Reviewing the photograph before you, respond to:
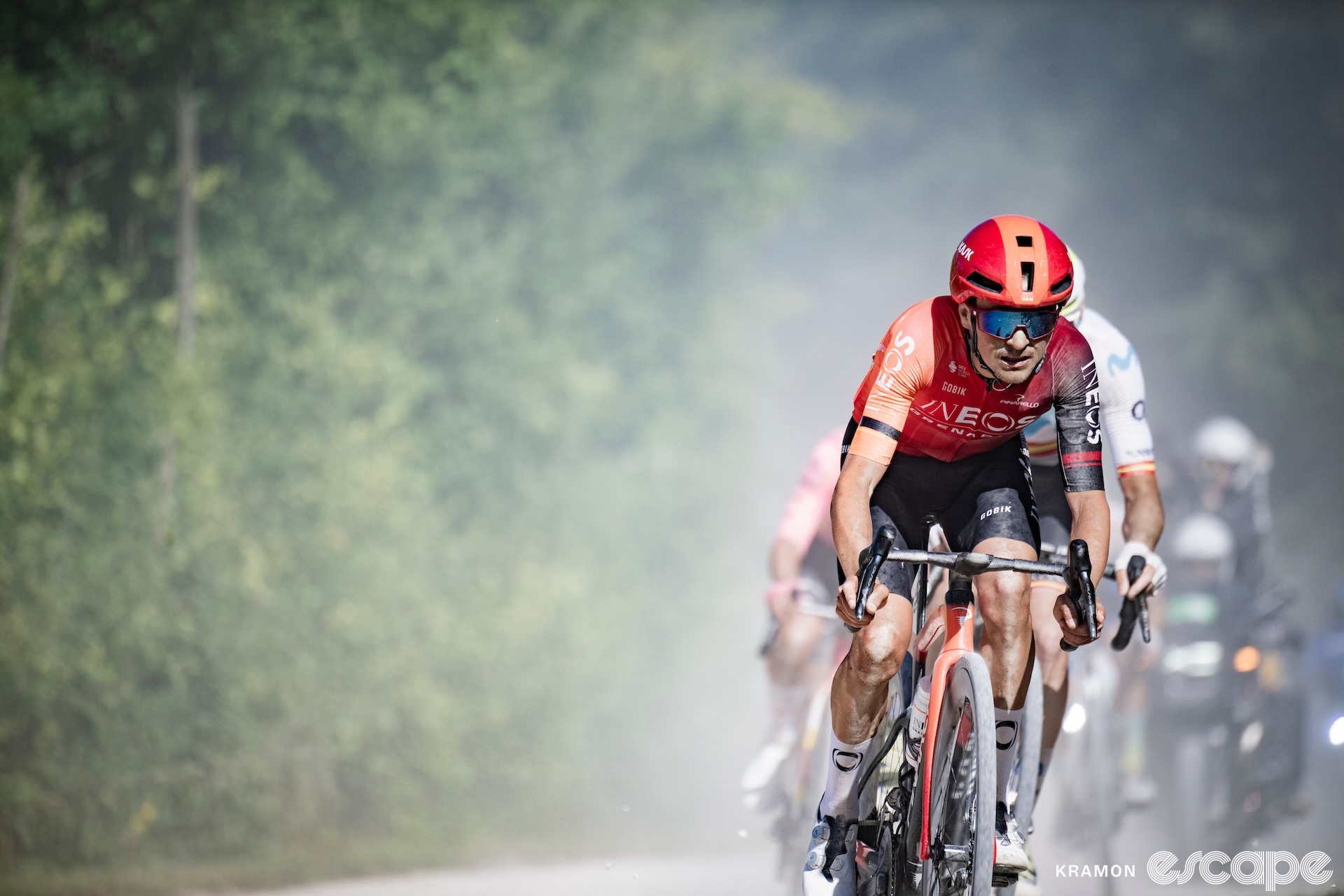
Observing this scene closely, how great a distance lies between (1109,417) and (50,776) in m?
8.73

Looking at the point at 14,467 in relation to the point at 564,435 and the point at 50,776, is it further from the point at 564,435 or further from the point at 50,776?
the point at 564,435

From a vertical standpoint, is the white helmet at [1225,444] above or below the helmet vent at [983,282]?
above

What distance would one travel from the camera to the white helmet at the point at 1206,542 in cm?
981

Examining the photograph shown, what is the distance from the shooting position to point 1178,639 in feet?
30.5

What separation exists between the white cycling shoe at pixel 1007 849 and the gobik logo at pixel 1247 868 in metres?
5.25

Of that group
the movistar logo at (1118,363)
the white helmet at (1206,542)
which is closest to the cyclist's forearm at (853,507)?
the movistar logo at (1118,363)

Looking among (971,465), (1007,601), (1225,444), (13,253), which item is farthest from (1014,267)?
(13,253)

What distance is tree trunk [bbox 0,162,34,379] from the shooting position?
10.5 metres

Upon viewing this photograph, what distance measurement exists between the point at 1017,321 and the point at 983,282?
5.5 inches

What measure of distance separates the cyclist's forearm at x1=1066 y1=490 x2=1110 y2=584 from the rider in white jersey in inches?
8.9

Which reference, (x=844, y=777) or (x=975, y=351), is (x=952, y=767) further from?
(x=975, y=351)

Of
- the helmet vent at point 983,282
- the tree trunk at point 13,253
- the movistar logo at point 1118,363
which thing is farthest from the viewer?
the tree trunk at point 13,253

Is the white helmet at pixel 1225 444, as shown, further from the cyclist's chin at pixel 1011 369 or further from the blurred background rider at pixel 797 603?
the cyclist's chin at pixel 1011 369

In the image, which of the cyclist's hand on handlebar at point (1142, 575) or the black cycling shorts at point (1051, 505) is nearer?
the cyclist's hand on handlebar at point (1142, 575)
